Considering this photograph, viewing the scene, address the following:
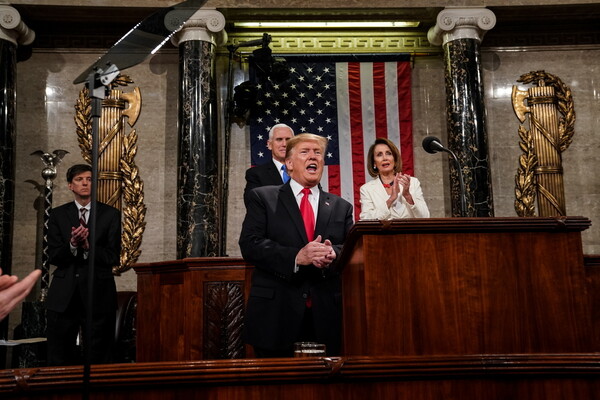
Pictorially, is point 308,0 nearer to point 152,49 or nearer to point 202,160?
point 202,160

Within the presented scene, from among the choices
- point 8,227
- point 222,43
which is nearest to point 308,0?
point 222,43

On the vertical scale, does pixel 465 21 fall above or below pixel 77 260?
above

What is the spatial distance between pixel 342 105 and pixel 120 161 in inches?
112

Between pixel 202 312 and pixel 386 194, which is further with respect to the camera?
pixel 202 312

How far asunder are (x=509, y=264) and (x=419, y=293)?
1.24 ft

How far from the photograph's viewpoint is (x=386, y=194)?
524 cm

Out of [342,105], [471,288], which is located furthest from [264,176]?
[471,288]

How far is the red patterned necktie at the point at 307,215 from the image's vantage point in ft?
12.1

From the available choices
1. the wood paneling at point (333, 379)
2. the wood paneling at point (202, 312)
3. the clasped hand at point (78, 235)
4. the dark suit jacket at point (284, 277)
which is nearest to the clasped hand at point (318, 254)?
the dark suit jacket at point (284, 277)

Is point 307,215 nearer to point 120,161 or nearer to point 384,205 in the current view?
point 384,205

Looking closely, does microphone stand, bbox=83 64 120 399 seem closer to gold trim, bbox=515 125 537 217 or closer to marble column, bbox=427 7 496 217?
marble column, bbox=427 7 496 217

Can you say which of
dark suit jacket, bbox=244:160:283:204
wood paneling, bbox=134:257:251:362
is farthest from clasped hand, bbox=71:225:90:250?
dark suit jacket, bbox=244:160:283:204

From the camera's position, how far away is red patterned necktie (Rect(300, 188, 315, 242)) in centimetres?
370

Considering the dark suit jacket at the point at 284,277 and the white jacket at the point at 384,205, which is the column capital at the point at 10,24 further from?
the dark suit jacket at the point at 284,277
